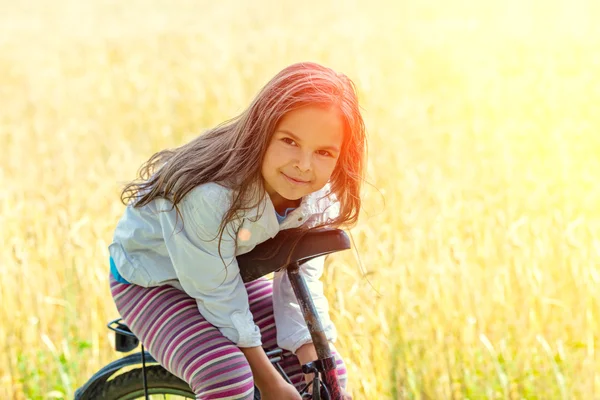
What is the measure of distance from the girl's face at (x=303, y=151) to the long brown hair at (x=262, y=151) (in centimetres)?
2

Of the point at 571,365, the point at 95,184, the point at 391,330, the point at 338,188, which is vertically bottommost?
the point at 571,365

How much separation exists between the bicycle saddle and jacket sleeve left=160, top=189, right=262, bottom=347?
0.24 ft

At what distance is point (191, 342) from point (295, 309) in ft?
1.33

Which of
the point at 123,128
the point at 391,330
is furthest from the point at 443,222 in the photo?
the point at 123,128

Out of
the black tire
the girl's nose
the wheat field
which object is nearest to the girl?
the girl's nose

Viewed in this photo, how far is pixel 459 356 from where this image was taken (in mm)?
3734

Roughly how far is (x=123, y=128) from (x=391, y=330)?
15.1 feet

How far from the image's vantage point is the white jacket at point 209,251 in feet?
A: 8.11

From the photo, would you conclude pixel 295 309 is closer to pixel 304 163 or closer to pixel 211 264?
pixel 211 264

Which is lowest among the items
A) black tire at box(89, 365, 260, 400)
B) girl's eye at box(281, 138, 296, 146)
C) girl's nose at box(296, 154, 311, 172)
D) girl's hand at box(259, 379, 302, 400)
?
girl's hand at box(259, 379, 302, 400)

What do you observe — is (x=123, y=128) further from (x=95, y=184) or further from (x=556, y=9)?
(x=556, y=9)

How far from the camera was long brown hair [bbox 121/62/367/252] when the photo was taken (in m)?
2.41

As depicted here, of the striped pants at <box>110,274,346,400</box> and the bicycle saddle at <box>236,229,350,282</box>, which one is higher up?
the bicycle saddle at <box>236,229,350,282</box>

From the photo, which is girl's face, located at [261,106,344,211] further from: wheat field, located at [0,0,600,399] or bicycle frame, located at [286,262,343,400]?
wheat field, located at [0,0,600,399]
